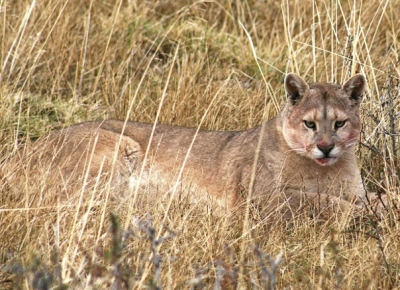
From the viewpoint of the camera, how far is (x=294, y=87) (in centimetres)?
644

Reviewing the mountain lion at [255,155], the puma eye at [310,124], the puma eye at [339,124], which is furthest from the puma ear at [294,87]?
the puma eye at [339,124]

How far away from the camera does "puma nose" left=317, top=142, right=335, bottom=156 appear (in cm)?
605

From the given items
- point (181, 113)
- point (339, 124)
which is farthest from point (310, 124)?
point (181, 113)

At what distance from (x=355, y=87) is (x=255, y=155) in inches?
38.4

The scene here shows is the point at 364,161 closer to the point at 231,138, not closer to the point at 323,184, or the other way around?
the point at 323,184

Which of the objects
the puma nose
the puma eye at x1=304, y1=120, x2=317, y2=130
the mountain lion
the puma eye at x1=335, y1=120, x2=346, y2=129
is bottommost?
the mountain lion

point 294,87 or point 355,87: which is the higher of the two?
point 355,87

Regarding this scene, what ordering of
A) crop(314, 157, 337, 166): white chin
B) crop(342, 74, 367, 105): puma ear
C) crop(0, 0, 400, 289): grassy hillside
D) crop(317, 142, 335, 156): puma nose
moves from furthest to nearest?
1. crop(342, 74, 367, 105): puma ear
2. crop(314, 157, 337, 166): white chin
3. crop(317, 142, 335, 156): puma nose
4. crop(0, 0, 400, 289): grassy hillside

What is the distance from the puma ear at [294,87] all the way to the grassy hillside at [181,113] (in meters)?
0.48

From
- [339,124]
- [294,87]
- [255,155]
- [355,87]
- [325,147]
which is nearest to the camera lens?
[255,155]

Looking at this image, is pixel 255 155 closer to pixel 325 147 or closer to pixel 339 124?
pixel 325 147

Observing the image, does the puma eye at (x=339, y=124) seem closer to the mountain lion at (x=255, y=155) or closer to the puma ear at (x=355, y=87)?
the mountain lion at (x=255, y=155)

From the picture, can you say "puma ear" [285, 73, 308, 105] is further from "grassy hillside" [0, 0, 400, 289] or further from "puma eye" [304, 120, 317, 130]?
"grassy hillside" [0, 0, 400, 289]

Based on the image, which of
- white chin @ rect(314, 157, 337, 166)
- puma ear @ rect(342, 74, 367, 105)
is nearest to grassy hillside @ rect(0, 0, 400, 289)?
puma ear @ rect(342, 74, 367, 105)
